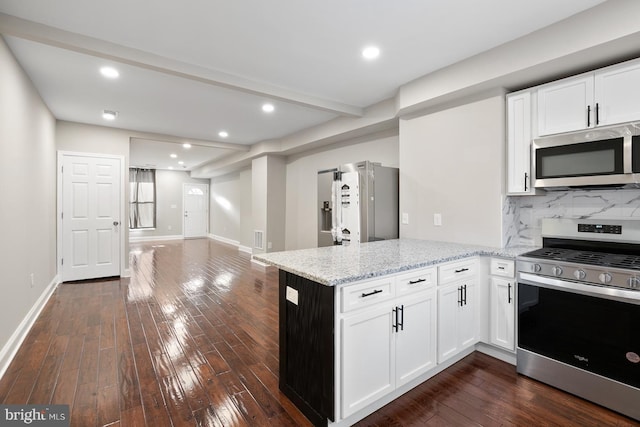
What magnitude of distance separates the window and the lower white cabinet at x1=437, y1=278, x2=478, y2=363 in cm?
1103

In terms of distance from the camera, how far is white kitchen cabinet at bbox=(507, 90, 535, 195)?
108 inches

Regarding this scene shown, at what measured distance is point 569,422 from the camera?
74.1 inches

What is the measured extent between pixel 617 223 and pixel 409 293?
1.80 meters

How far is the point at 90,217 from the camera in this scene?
5.25 meters

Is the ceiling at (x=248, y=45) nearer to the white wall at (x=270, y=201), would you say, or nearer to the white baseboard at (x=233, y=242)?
the white wall at (x=270, y=201)

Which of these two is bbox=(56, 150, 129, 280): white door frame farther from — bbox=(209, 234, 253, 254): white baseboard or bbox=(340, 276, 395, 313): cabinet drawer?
bbox=(340, 276, 395, 313): cabinet drawer

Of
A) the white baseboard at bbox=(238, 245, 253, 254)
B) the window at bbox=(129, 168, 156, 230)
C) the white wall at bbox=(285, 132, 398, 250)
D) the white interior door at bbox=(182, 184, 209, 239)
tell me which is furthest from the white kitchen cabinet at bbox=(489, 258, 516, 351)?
the window at bbox=(129, 168, 156, 230)

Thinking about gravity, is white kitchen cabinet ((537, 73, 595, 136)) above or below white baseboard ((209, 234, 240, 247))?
above

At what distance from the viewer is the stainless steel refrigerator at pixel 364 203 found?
370 centimetres

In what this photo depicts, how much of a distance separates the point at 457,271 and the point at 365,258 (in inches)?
32.6

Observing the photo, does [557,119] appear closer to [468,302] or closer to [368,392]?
[468,302]

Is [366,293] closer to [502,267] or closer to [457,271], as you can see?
[457,271]

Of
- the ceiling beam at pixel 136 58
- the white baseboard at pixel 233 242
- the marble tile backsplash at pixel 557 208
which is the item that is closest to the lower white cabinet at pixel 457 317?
the marble tile backsplash at pixel 557 208

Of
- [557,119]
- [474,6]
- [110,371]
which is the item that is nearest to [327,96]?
[474,6]
